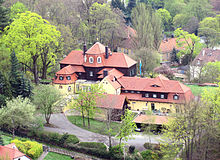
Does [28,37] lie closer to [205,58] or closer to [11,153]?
[11,153]

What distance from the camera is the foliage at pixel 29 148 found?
4038 centimetres

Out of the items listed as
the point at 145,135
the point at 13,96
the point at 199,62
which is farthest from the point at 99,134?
the point at 199,62

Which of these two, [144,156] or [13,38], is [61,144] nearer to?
[144,156]

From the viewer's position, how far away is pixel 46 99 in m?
48.8

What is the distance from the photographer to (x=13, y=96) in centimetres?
4997

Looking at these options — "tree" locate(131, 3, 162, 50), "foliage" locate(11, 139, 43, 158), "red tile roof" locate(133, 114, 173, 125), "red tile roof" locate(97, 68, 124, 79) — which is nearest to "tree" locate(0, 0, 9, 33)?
"red tile roof" locate(97, 68, 124, 79)

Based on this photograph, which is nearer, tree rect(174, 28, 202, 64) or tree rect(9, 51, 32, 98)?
tree rect(9, 51, 32, 98)

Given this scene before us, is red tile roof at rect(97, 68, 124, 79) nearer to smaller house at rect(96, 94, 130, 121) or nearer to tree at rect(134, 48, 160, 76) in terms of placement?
smaller house at rect(96, 94, 130, 121)

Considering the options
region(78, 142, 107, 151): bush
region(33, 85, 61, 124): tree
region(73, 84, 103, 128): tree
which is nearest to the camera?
region(78, 142, 107, 151): bush

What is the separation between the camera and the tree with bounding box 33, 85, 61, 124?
4878 centimetres

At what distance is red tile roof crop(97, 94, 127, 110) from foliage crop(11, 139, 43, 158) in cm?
1334

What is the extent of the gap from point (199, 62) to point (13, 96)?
42.4 meters

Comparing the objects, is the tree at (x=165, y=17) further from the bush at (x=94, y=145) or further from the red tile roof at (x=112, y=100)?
the bush at (x=94, y=145)

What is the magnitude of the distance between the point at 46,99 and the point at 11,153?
1335 centimetres
